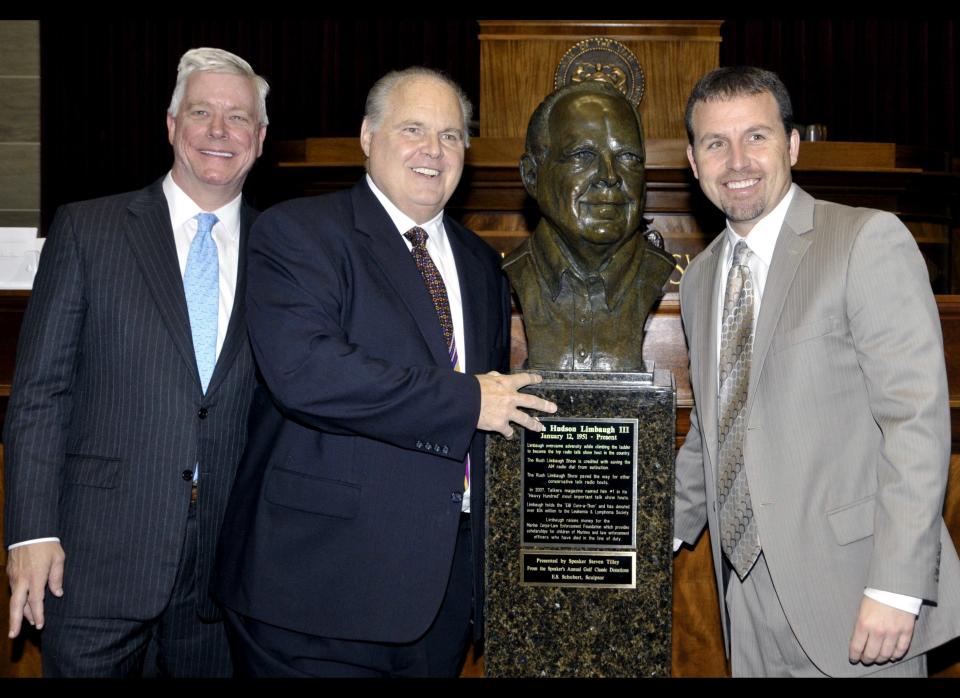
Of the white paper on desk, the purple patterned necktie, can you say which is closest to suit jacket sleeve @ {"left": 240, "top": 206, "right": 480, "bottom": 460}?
the purple patterned necktie

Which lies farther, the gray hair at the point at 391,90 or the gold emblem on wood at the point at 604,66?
the gold emblem on wood at the point at 604,66

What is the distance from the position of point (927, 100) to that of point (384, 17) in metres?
5.09

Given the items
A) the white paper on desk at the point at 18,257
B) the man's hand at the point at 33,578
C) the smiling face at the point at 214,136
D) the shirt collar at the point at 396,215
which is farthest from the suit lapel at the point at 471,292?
the white paper on desk at the point at 18,257

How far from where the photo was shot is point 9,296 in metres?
3.19

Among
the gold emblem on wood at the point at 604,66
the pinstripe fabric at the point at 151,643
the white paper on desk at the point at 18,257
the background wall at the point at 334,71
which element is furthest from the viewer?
the background wall at the point at 334,71

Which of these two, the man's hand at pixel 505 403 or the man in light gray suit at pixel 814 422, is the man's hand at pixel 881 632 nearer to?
the man in light gray suit at pixel 814 422

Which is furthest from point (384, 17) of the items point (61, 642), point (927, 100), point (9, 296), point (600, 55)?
point (61, 642)

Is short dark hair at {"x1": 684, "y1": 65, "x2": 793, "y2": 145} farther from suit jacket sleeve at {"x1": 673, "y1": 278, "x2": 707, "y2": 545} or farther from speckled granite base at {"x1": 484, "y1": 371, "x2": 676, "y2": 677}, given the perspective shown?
speckled granite base at {"x1": 484, "y1": 371, "x2": 676, "y2": 677}

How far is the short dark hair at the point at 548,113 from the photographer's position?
2.42 metres

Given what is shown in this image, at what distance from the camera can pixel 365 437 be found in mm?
2240

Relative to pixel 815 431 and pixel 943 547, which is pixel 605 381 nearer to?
pixel 815 431

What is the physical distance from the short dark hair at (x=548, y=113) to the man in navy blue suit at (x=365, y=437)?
0.25 meters

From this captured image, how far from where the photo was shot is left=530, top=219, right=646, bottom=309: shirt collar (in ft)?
8.11

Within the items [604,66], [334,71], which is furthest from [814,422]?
[334,71]
